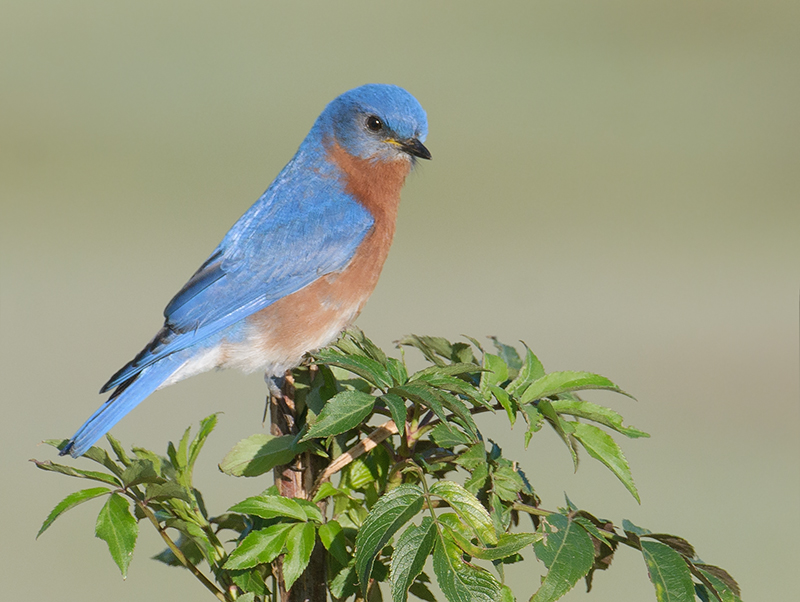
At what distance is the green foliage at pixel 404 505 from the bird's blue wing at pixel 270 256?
3.88 feet

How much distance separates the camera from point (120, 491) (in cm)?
135

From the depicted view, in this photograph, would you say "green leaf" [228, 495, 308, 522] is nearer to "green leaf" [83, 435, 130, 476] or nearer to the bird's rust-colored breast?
"green leaf" [83, 435, 130, 476]

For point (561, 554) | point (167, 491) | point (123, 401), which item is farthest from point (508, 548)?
point (123, 401)

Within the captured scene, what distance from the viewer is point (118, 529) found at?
4.22 feet

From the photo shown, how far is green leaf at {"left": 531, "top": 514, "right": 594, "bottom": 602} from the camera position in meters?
1.19

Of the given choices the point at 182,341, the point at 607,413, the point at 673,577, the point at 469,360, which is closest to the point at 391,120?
the point at 182,341

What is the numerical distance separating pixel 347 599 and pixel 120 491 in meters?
0.42

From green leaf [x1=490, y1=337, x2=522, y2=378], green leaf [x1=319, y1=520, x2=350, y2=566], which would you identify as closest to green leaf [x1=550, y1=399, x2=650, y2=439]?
green leaf [x1=490, y1=337, x2=522, y2=378]

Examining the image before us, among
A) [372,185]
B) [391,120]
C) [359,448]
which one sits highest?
[391,120]

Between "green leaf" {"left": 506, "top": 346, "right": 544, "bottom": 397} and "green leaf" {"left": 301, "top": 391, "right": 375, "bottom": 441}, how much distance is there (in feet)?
0.93

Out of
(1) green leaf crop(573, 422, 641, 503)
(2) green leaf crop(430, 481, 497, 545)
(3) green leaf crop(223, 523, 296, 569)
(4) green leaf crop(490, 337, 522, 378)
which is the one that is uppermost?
(4) green leaf crop(490, 337, 522, 378)

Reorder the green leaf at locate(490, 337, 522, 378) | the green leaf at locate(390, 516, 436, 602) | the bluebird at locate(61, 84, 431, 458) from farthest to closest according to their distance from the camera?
the bluebird at locate(61, 84, 431, 458) < the green leaf at locate(490, 337, 522, 378) < the green leaf at locate(390, 516, 436, 602)

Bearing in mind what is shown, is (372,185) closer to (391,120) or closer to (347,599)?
(391,120)

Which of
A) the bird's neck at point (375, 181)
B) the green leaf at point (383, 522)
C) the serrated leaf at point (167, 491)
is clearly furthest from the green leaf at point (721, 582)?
the bird's neck at point (375, 181)
